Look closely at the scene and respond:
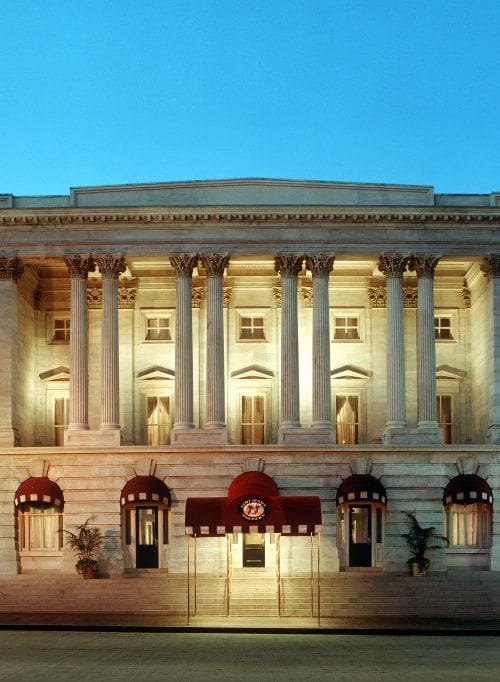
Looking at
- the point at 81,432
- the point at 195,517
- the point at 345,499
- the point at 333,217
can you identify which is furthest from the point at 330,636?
the point at 333,217

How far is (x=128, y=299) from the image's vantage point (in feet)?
206

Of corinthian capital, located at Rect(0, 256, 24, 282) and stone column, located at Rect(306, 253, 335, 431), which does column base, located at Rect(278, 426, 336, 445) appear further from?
corinthian capital, located at Rect(0, 256, 24, 282)

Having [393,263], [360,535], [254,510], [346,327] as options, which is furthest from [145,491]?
[393,263]

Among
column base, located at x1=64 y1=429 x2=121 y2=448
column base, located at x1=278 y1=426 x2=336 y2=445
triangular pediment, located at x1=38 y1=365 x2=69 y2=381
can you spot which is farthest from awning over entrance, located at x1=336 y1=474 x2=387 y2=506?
triangular pediment, located at x1=38 y1=365 x2=69 y2=381

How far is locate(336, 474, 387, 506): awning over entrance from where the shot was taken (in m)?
55.2

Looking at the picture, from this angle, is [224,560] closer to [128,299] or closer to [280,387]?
[280,387]

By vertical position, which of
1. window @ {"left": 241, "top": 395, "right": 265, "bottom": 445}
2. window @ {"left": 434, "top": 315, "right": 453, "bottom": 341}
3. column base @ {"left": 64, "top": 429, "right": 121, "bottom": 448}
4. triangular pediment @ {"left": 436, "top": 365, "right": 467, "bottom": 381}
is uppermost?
window @ {"left": 434, "top": 315, "right": 453, "bottom": 341}

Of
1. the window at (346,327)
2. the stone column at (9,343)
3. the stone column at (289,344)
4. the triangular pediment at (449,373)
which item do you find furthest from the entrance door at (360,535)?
the stone column at (9,343)

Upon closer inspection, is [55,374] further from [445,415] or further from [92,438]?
[445,415]

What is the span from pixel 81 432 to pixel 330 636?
18.4 metres

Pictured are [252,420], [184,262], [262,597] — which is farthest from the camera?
[252,420]

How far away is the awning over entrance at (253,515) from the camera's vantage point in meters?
49.2

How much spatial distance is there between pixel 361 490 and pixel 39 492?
47.9 feet

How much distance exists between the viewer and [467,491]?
55938mm
